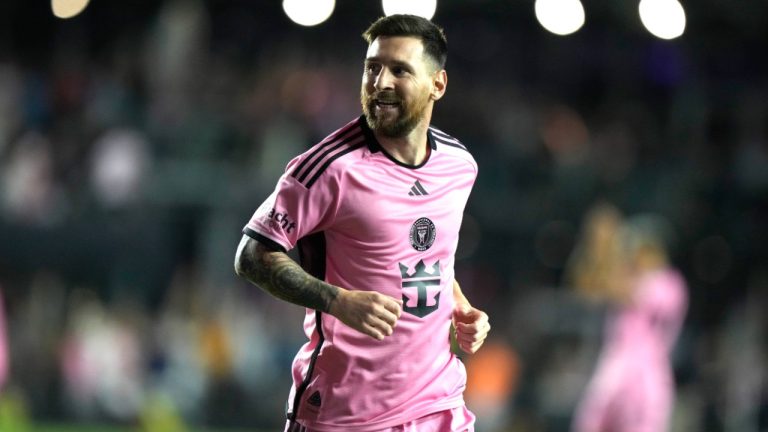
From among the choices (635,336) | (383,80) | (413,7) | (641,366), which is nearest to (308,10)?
(413,7)

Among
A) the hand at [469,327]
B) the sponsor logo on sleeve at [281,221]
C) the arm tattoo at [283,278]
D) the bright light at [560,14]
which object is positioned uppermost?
the bright light at [560,14]

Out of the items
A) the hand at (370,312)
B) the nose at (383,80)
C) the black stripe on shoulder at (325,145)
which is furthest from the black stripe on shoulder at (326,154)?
the hand at (370,312)

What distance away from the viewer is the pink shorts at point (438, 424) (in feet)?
15.9

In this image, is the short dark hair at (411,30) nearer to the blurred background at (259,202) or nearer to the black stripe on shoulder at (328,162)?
the black stripe on shoulder at (328,162)

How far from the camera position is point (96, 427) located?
45.0ft

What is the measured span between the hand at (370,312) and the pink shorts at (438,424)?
55 cm

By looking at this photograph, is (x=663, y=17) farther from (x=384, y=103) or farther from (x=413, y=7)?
(x=384, y=103)

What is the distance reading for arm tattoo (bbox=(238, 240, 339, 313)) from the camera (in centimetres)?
454

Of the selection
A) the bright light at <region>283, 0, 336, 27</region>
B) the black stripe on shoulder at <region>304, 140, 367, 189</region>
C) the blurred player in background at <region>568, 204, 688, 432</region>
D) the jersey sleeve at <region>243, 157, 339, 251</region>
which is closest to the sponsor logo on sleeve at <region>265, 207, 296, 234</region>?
the jersey sleeve at <region>243, 157, 339, 251</region>

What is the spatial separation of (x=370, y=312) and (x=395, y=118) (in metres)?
0.79

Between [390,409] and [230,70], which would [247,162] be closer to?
[230,70]

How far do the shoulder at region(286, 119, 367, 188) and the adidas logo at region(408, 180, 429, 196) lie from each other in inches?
9.1

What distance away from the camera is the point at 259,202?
46.5ft

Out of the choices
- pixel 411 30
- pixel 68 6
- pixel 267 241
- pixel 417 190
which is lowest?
pixel 267 241
